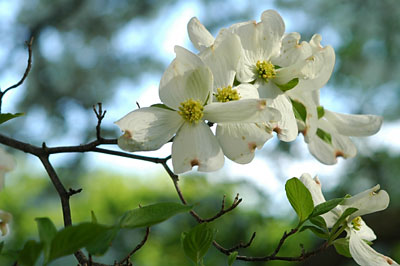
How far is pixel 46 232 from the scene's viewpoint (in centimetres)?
25

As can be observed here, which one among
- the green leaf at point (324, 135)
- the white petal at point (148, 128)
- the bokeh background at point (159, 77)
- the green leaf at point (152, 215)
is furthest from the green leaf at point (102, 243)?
the bokeh background at point (159, 77)

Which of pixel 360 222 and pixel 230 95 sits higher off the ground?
pixel 230 95

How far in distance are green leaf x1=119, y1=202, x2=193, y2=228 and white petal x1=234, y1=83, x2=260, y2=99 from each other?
→ 17 centimetres

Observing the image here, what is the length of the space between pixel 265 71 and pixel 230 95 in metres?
0.06

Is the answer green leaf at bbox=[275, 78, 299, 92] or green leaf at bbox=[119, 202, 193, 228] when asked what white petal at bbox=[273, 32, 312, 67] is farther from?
green leaf at bbox=[119, 202, 193, 228]

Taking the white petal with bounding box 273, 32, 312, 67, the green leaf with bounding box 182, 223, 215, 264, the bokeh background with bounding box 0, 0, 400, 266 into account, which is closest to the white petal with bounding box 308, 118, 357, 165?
the white petal with bounding box 273, 32, 312, 67

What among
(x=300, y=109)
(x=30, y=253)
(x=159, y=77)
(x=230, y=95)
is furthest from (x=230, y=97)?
(x=159, y=77)

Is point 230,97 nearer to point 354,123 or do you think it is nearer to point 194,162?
point 194,162

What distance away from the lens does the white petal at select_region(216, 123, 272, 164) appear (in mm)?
393

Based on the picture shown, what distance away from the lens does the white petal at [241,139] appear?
0.39 m

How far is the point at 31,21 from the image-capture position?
9.04 feet

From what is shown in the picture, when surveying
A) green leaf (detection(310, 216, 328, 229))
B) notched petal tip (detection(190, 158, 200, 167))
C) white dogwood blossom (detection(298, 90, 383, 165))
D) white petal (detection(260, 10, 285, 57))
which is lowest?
green leaf (detection(310, 216, 328, 229))

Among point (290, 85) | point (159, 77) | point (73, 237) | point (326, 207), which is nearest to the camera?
point (73, 237)

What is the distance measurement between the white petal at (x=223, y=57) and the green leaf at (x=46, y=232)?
20 cm
